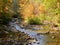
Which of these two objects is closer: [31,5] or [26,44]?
[26,44]

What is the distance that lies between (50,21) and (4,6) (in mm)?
6404

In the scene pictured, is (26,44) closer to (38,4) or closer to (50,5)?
(50,5)

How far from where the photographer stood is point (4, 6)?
25.7 metres

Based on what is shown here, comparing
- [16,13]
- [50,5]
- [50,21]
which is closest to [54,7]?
[50,5]

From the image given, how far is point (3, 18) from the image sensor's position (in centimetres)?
2417

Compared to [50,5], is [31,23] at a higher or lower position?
lower

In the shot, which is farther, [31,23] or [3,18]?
[31,23]

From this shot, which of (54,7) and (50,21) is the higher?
(54,7)

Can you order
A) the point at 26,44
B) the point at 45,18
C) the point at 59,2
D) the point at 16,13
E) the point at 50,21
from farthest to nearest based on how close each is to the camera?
1. the point at 16,13
2. the point at 45,18
3. the point at 50,21
4. the point at 59,2
5. the point at 26,44

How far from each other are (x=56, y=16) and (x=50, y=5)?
1.54 metres

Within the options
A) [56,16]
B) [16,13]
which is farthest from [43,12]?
[16,13]

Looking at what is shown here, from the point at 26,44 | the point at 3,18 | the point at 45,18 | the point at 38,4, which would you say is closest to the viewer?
the point at 26,44

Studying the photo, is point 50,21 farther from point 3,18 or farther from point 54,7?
point 3,18

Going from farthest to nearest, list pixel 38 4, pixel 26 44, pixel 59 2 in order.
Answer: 1. pixel 38 4
2. pixel 59 2
3. pixel 26 44
